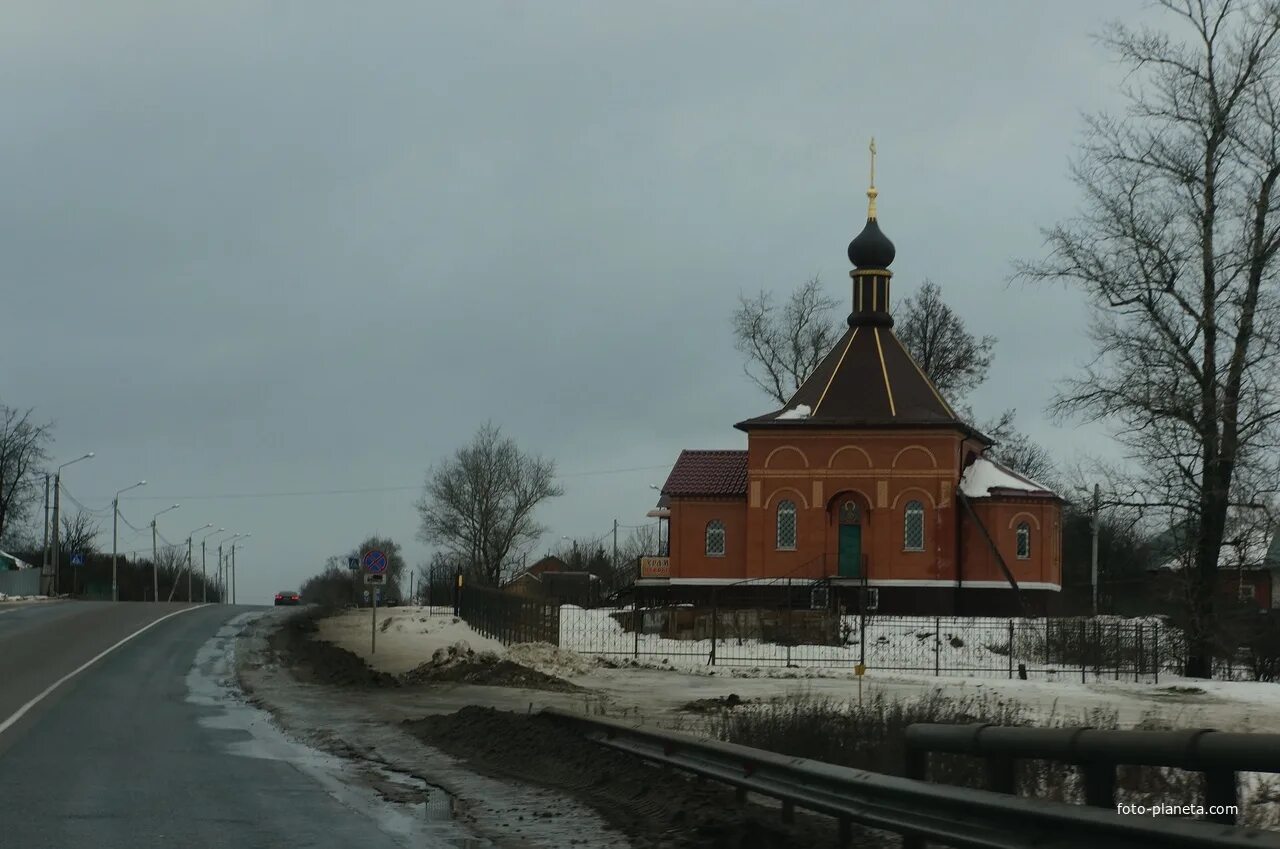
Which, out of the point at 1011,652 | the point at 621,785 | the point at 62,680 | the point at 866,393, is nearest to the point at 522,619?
the point at 1011,652

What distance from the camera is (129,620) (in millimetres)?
46719

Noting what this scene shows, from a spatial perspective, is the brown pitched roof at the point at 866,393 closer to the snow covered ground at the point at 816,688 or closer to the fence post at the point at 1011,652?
the fence post at the point at 1011,652

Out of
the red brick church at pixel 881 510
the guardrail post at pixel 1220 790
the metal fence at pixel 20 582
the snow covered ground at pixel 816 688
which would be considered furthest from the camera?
the metal fence at pixel 20 582

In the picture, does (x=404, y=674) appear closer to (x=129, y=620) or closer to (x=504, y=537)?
(x=129, y=620)

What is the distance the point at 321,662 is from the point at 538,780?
19364mm

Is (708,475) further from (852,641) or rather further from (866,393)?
(852,641)

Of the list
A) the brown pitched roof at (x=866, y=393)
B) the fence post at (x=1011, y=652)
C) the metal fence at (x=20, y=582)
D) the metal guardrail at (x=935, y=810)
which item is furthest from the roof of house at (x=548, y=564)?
the metal guardrail at (x=935, y=810)

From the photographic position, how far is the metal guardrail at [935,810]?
693cm

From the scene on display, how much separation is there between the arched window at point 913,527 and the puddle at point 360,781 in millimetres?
35542

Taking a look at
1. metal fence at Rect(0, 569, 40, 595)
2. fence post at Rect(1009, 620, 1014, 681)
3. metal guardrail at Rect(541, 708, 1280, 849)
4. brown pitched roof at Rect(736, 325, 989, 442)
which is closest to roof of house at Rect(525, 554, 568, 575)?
metal fence at Rect(0, 569, 40, 595)

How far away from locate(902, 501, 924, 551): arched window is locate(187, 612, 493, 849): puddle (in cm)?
3554

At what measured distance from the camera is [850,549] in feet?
192

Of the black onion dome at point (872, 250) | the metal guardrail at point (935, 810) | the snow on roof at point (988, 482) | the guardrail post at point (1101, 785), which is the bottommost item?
the metal guardrail at point (935, 810)

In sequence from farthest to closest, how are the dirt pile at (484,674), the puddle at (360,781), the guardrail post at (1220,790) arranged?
the dirt pile at (484,674) < the puddle at (360,781) < the guardrail post at (1220,790)
